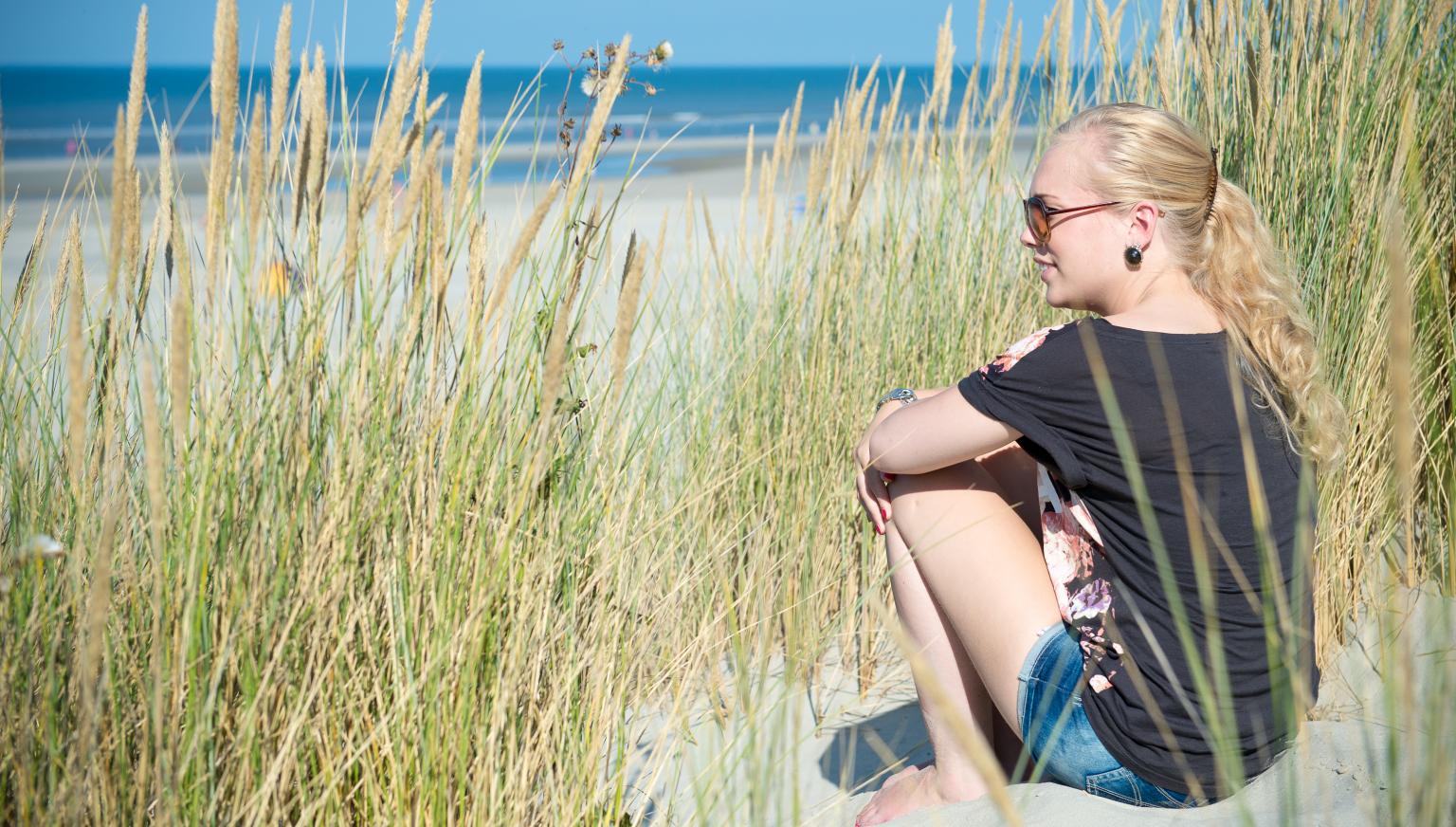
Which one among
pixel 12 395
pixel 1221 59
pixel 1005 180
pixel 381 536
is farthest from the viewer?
pixel 1005 180

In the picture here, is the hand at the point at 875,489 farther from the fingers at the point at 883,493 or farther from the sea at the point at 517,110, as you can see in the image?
the sea at the point at 517,110

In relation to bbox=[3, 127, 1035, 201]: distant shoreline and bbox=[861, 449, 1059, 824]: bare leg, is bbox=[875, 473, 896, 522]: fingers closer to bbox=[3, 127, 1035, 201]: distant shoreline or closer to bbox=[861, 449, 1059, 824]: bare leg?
bbox=[861, 449, 1059, 824]: bare leg

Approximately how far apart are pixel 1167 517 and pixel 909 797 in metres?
0.58

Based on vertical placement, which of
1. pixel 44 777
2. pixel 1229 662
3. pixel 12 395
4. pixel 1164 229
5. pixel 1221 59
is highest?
pixel 1221 59

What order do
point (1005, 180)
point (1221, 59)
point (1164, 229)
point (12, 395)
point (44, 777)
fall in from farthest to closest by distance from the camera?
1. point (1005, 180)
2. point (1221, 59)
3. point (1164, 229)
4. point (12, 395)
5. point (44, 777)

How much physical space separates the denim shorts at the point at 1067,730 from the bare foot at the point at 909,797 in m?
0.14

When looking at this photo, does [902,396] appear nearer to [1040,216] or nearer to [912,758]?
[1040,216]

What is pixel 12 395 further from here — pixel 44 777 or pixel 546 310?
pixel 546 310

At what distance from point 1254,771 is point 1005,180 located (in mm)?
1756

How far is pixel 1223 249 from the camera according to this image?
5.43 feet

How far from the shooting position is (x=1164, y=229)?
1658mm

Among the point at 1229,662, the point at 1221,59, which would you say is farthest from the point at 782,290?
→ the point at 1229,662

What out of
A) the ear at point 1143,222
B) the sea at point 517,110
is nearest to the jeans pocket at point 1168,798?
the ear at point 1143,222

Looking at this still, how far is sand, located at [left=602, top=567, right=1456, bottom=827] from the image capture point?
121 centimetres
